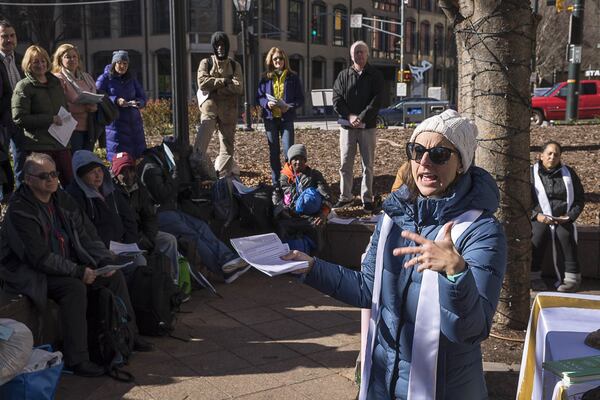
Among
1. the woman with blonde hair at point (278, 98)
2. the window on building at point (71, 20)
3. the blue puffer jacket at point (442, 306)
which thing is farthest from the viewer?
the window on building at point (71, 20)

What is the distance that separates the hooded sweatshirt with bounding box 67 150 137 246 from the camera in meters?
5.63

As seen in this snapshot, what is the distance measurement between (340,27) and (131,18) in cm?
1519

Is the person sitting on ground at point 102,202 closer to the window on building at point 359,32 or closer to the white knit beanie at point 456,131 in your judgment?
the white knit beanie at point 456,131

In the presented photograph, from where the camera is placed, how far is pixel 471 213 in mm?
2377

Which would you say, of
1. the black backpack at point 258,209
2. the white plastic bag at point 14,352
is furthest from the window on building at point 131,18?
the white plastic bag at point 14,352

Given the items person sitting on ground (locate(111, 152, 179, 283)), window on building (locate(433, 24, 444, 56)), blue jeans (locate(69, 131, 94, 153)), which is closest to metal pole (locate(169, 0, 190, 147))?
blue jeans (locate(69, 131, 94, 153))

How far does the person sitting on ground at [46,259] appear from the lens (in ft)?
15.4

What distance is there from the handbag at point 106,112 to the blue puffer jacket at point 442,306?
556cm

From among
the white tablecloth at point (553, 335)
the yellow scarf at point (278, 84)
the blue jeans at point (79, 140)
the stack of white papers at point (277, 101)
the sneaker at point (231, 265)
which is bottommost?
the sneaker at point (231, 265)

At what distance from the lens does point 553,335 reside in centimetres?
290

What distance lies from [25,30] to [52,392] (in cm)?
4261

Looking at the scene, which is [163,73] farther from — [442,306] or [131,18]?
[442,306]

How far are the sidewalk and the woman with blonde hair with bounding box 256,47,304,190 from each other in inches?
118

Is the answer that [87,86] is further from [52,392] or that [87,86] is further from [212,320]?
[52,392]
